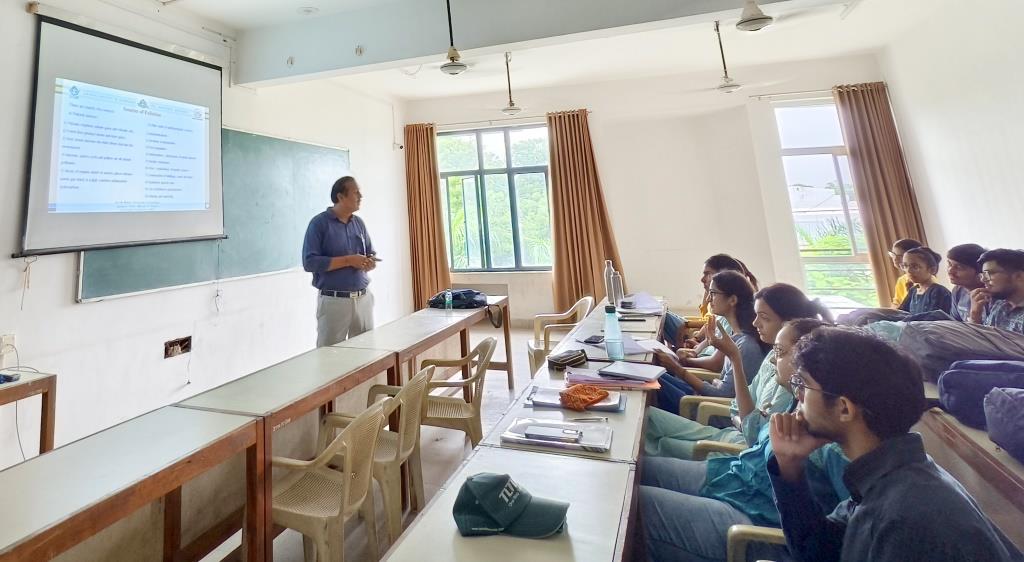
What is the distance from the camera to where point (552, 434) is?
1209 millimetres

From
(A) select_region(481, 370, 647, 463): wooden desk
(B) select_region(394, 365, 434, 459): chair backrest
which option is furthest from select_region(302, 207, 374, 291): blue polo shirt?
(A) select_region(481, 370, 647, 463): wooden desk

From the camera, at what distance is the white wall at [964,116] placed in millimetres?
3215

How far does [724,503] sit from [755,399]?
0.56 metres

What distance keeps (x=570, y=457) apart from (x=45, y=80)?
134 inches

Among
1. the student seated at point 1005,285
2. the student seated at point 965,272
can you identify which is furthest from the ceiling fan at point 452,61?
the student seated at point 965,272

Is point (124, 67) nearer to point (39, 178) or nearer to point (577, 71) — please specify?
point (39, 178)

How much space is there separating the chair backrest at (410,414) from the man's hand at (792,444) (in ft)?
3.92

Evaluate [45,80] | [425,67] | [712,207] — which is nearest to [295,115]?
[425,67]

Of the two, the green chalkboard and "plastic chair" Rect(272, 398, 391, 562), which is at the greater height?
the green chalkboard

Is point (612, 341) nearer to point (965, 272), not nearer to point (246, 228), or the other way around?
point (965, 272)

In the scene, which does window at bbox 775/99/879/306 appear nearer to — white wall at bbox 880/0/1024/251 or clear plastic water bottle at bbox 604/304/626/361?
white wall at bbox 880/0/1024/251

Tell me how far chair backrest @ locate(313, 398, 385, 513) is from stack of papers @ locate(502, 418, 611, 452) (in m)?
0.47

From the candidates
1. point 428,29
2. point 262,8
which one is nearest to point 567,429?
point 428,29

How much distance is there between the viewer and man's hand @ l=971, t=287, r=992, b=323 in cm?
243
